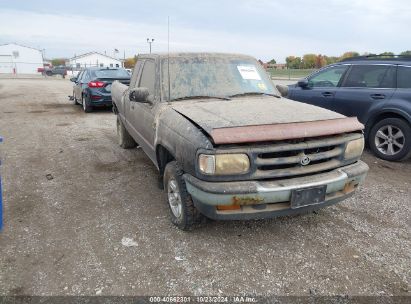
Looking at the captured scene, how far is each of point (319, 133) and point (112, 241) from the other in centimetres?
224

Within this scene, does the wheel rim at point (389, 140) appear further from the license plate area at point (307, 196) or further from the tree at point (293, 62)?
the tree at point (293, 62)

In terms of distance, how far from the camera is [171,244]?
329 centimetres

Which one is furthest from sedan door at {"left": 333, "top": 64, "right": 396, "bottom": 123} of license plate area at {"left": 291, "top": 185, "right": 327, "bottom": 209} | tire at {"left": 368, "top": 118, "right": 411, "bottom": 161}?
license plate area at {"left": 291, "top": 185, "right": 327, "bottom": 209}

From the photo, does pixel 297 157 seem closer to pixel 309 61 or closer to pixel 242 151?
pixel 242 151

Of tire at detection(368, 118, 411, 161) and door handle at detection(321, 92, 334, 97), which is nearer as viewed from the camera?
tire at detection(368, 118, 411, 161)

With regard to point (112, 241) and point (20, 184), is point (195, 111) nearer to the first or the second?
point (112, 241)

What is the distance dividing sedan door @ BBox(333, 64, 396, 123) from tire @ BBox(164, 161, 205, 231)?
422 centimetres

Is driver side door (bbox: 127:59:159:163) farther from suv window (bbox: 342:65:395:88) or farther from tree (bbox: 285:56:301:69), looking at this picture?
tree (bbox: 285:56:301:69)

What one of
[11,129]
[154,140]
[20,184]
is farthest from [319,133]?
[11,129]

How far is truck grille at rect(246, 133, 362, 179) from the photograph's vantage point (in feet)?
9.28

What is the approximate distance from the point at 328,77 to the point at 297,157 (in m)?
4.62

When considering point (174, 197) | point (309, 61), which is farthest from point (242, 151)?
point (309, 61)

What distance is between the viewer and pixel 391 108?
5.70m

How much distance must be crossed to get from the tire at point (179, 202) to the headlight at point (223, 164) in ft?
1.70
